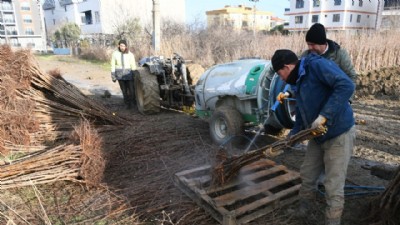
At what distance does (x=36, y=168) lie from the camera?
3814 millimetres

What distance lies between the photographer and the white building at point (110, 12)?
38469 mm

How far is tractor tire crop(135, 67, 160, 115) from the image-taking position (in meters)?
6.99

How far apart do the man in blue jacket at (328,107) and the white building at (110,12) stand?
3236 cm

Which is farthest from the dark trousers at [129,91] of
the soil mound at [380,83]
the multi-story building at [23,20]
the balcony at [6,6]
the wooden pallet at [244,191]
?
the balcony at [6,6]

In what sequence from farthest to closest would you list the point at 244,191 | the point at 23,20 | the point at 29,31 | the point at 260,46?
the point at 29,31 < the point at 23,20 < the point at 260,46 < the point at 244,191

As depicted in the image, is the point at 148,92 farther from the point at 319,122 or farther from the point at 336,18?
the point at 336,18

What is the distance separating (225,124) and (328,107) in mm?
2480

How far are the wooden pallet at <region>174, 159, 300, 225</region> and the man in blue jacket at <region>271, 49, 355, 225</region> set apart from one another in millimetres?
634

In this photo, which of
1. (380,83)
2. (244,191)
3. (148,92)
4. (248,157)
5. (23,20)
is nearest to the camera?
(248,157)

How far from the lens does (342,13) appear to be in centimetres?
3906

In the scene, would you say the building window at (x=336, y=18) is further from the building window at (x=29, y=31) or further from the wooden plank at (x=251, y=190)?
the building window at (x=29, y=31)

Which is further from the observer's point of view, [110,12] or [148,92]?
[110,12]

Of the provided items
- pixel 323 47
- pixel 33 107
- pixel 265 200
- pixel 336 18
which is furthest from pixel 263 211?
pixel 336 18

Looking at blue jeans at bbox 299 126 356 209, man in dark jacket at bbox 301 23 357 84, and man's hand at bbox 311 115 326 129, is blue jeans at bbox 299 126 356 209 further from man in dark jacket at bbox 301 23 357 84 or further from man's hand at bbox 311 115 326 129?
man in dark jacket at bbox 301 23 357 84
